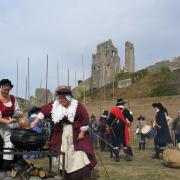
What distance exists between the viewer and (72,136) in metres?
7.04

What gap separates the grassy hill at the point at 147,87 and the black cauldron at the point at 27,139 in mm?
42398

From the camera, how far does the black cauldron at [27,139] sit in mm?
6020

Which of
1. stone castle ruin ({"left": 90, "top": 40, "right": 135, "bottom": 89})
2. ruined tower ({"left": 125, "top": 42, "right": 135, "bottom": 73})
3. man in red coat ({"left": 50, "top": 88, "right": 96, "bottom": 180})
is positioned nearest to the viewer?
man in red coat ({"left": 50, "top": 88, "right": 96, "bottom": 180})

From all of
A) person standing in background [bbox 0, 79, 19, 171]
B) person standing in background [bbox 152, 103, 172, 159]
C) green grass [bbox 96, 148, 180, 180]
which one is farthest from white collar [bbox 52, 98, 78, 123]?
person standing in background [bbox 152, 103, 172, 159]

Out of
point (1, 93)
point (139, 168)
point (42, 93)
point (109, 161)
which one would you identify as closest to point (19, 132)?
point (1, 93)

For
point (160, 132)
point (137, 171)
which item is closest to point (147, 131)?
point (160, 132)

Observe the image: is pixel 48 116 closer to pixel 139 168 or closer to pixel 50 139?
pixel 50 139

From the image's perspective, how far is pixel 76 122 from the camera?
23.2ft

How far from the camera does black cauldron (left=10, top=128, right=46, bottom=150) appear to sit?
6020 millimetres

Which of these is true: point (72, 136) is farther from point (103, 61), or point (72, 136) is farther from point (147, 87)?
point (103, 61)

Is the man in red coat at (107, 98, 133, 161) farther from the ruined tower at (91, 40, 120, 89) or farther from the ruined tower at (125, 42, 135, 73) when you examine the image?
the ruined tower at (125, 42, 135, 73)

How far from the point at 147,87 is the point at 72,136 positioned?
46264 mm

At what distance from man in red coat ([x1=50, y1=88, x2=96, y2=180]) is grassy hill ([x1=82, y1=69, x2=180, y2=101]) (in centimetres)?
4133

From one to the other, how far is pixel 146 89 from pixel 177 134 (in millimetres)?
37378
